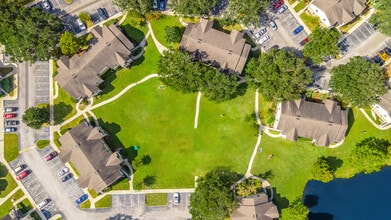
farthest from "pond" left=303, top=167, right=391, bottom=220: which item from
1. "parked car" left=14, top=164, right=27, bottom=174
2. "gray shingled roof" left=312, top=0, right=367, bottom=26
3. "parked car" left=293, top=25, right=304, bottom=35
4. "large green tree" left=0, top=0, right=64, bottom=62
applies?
"large green tree" left=0, top=0, right=64, bottom=62

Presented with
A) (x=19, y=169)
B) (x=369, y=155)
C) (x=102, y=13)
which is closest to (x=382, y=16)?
(x=369, y=155)

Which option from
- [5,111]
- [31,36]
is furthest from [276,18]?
[5,111]

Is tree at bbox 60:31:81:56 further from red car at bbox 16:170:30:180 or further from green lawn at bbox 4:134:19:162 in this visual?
red car at bbox 16:170:30:180

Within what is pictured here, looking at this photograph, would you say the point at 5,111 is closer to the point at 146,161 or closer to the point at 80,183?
the point at 80,183

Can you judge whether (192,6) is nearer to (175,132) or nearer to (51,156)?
(175,132)

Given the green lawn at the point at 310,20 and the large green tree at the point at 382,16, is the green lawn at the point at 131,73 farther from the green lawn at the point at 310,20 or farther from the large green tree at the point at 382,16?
the large green tree at the point at 382,16
